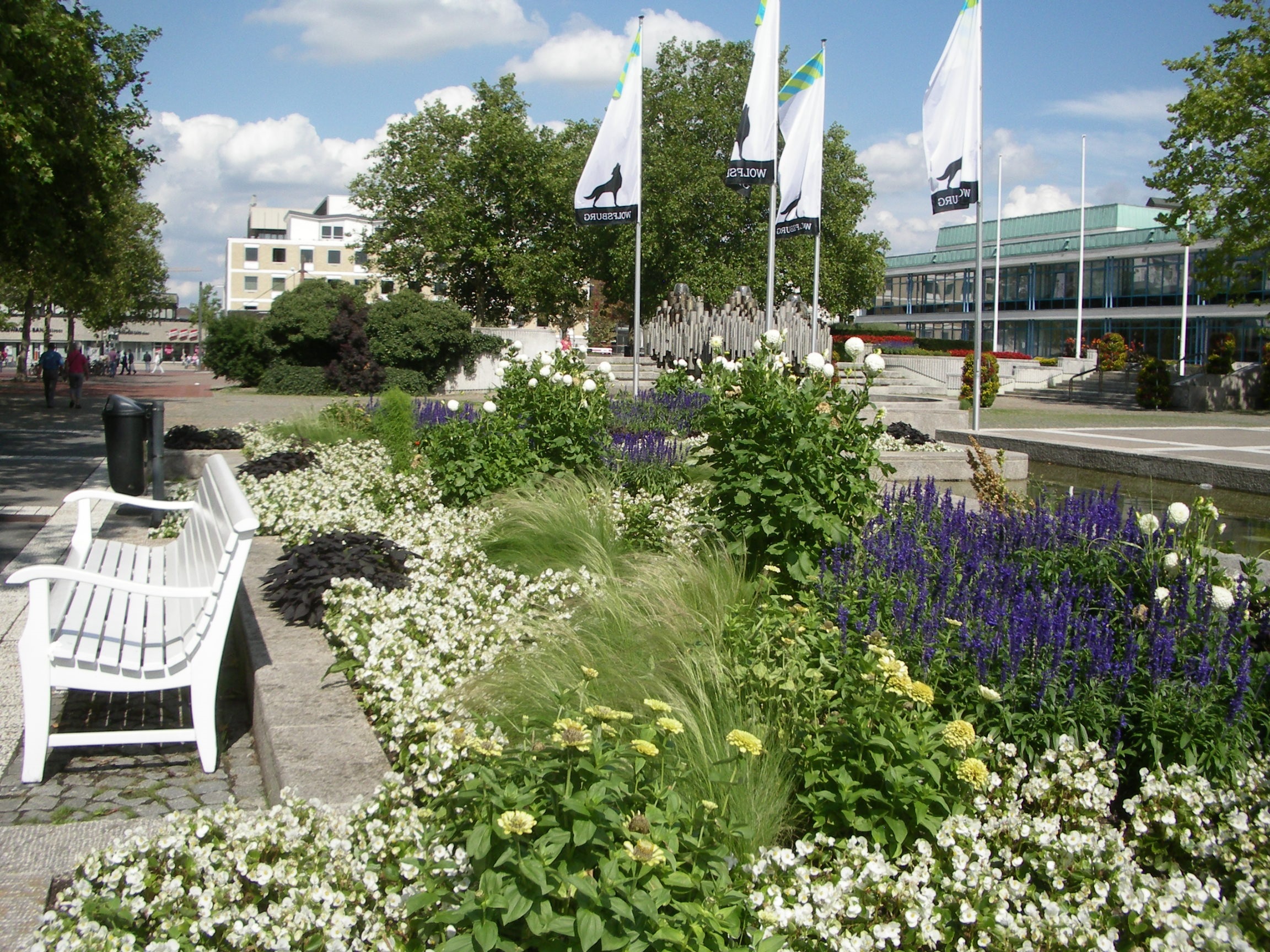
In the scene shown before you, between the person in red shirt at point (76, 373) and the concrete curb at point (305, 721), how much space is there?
2505 cm

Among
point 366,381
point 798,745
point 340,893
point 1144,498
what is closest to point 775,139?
point 1144,498

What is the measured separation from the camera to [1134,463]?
12633 mm

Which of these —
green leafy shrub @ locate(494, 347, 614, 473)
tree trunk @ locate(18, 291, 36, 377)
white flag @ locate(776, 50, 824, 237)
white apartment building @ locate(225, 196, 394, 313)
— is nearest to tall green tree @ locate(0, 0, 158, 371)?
A: green leafy shrub @ locate(494, 347, 614, 473)

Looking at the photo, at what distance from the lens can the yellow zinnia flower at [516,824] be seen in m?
2.18

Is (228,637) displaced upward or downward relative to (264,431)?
downward

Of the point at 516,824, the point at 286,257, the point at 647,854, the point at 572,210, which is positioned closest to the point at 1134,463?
the point at 647,854

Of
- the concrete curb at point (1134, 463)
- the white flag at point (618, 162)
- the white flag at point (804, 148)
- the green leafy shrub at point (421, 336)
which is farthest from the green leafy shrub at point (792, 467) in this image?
the green leafy shrub at point (421, 336)

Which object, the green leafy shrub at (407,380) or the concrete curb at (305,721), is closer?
the concrete curb at (305,721)

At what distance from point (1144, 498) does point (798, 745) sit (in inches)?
340

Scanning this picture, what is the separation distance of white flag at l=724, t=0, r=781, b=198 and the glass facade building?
3394 cm

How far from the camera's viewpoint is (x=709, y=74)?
42.4m

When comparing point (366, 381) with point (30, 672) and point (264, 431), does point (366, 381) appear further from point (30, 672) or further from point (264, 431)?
point (30, 672)

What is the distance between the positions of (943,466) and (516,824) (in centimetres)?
1080

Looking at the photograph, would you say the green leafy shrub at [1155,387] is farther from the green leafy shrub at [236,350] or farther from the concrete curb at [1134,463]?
the green leafy shrub at [236,350]
